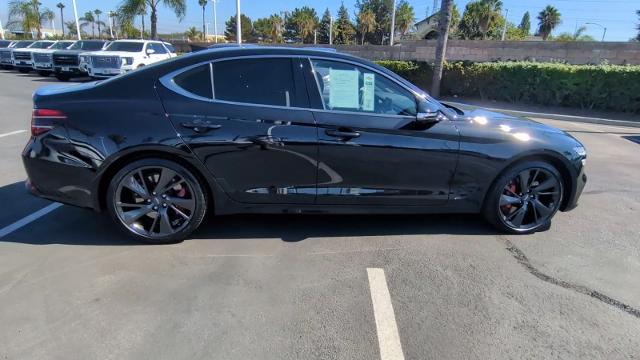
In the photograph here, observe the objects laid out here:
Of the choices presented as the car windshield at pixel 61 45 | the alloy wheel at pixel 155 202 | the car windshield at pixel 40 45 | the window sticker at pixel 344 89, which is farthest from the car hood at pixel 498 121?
the car windshield at pixel 40 45

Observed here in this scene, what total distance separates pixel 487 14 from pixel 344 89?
57467 mm

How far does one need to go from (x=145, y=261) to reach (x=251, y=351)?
1467mm

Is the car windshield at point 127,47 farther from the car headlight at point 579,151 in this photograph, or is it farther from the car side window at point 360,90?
the car headlight at point 579,151

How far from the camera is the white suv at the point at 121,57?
61.0 ft

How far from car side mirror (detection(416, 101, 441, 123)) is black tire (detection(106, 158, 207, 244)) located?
76.7 inches

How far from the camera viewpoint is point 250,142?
3787 mm

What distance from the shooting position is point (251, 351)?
2.65 meters

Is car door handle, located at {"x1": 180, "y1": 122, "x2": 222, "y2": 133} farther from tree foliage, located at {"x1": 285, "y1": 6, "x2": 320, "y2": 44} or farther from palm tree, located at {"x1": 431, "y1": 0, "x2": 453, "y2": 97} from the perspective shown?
tree foliage, located at {"x1": 285, "y1": 6, "x2": 320, "y2": 44}

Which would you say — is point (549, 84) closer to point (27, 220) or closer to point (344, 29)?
point (27, 220)

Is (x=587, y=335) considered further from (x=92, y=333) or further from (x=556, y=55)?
(x=556, y=55)

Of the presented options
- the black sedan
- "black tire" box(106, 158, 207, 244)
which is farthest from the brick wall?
"black tire" box(106, 158, 207, 244)

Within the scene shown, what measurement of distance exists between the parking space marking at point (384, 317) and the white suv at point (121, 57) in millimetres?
16973

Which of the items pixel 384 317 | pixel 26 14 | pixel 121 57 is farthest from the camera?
pixel 26 14

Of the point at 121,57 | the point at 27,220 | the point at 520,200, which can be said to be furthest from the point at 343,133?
the point at 121,57
